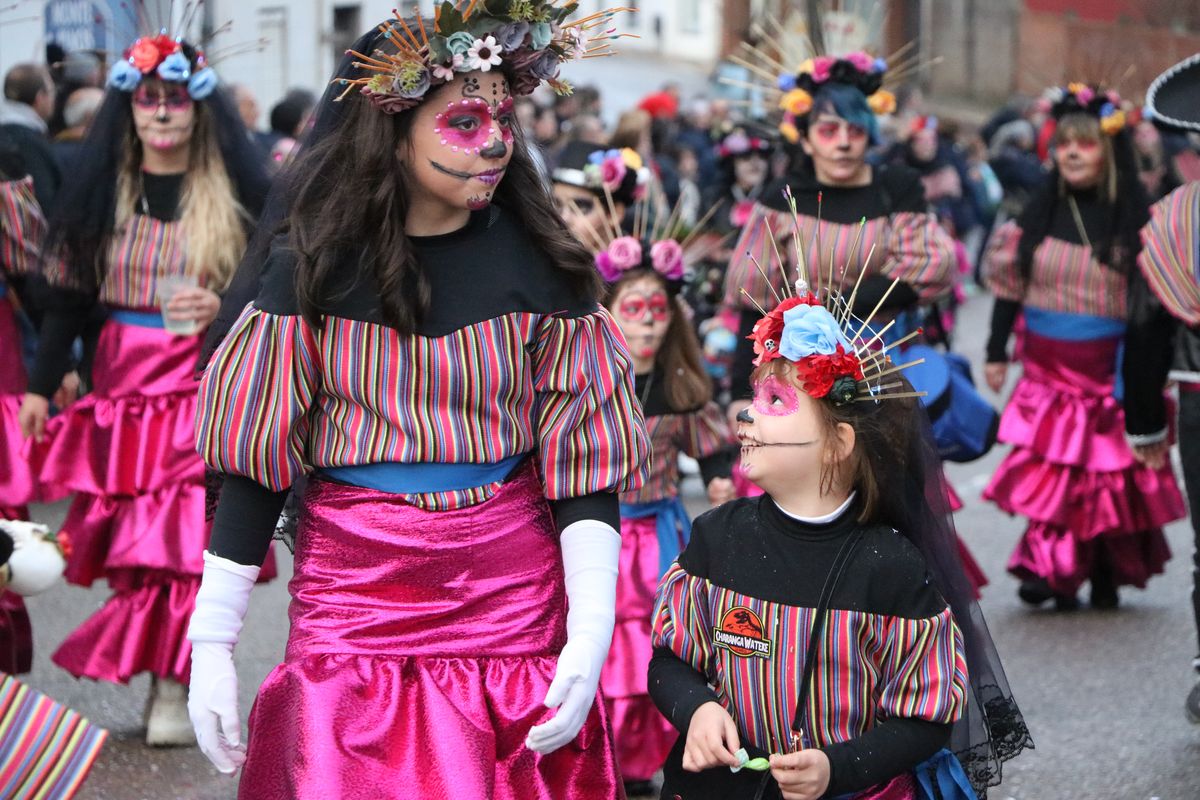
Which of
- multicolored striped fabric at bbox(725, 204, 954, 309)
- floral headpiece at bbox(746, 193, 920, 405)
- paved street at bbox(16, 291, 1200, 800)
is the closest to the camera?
floral headpiece at bbox(746, 193, 920, 405)

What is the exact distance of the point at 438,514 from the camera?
11.5 feet

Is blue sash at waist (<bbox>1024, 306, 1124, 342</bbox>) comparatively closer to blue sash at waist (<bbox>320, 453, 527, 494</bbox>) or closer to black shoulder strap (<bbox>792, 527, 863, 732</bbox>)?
black shoulder strap (<bbox>792, 527, 863, 732</bbox>)

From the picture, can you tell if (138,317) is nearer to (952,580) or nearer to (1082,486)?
(952,580)

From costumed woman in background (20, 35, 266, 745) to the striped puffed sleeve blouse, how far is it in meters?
2.40

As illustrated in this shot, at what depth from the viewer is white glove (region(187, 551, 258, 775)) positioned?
3434 millimetres

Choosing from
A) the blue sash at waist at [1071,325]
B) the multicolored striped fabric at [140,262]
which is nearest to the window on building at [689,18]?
the blue sash at waist at [1071,325]

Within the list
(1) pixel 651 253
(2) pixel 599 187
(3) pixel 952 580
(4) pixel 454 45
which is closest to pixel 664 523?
(1) pixel 651 253

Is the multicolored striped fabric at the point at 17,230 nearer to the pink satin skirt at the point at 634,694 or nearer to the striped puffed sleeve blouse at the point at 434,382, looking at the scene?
the pink satin skirt at the point at 634,694

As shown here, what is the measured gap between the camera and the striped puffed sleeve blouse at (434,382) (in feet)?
11.4

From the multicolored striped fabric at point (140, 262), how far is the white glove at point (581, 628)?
2676mm

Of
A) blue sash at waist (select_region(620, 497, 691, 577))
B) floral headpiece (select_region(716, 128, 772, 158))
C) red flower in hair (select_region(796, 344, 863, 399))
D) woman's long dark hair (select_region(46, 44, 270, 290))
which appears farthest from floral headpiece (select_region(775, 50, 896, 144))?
floral headpiece (select_region(716, 128, 772, 158))

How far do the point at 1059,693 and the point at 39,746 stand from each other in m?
3.93

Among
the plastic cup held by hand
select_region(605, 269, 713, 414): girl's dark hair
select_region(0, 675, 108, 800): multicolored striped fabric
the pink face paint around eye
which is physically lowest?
select_region(0, 675, 108, 800): multicolored striped fabric

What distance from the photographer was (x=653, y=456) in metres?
5.77
